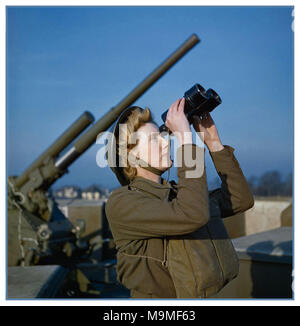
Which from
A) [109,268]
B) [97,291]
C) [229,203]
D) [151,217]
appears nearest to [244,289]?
[229,203]

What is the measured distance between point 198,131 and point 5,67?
1.20 metres

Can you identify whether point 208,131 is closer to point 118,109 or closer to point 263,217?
point 118,109

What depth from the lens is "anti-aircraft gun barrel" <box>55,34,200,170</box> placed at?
18.9 ft

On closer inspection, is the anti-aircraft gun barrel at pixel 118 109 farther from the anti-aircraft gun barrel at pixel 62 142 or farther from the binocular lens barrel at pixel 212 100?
the binocular lens barrel at pixel 212 100

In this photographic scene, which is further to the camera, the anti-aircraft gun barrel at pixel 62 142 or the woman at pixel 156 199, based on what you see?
the anti-aircraft gun barrel at pixel 62 142

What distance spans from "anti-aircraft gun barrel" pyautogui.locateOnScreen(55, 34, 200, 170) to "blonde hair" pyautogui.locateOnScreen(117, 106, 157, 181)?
14.6 ft

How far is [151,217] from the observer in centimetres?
131

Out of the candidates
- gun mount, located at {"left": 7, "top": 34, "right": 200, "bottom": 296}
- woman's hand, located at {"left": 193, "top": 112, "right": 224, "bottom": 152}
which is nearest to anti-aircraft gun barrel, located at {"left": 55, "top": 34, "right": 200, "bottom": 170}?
gun mount, located at {"left": 7, "top": 34, "right": 200, "bottom": 296}

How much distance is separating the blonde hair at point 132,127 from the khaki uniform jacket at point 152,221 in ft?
0.33

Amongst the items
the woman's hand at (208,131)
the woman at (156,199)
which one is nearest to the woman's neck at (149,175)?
the woman at (156,199)

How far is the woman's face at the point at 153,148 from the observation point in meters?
1.51

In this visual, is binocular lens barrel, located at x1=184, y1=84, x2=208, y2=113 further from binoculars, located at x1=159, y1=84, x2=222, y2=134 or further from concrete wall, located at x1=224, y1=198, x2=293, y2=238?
concrete wall, located at x1=224, y1=198, x2=293, y2=238

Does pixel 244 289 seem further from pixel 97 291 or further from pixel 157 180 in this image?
pixel 97 291

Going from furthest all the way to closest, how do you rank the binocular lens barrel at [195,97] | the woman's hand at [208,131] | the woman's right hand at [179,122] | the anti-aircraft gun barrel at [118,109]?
the anti-aircraft gun barrel at [118,109]
the woman's hand at [208,131]
the binocular lens barrel at [195,97]
the woman's right hand at [179,122]
